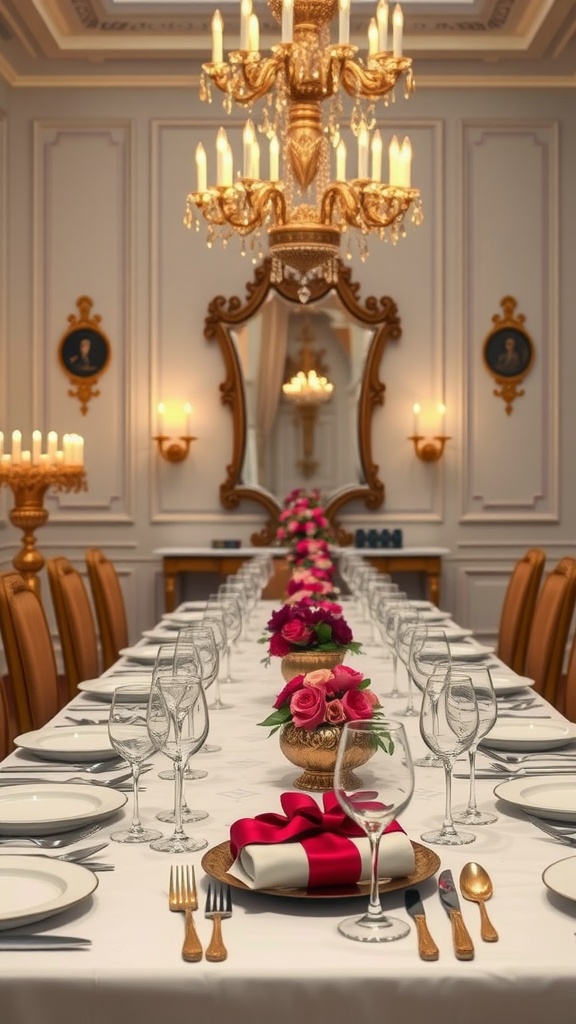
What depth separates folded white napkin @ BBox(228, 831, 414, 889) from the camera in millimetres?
1446

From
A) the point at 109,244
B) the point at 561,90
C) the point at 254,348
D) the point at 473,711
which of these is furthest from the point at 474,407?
the point at 473,711

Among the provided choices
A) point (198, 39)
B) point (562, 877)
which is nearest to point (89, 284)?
point (198, 39)

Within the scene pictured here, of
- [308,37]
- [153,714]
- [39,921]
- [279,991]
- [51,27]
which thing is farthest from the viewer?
[51,27]

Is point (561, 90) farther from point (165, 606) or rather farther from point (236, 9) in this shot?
point (165, 606)

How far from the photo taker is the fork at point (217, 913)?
1300 mm

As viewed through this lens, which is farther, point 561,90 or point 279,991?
point 561,90

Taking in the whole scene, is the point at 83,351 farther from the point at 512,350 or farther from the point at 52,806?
the point at 52,806

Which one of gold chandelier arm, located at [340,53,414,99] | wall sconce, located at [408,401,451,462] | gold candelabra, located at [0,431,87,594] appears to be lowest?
gold candelabra, located at [0,431,87,594]

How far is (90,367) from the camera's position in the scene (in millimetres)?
7574

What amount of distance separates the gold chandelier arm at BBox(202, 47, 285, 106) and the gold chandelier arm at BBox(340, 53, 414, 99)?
239mm

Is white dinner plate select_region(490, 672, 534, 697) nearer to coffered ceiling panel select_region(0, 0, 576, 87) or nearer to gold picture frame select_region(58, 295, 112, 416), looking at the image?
coffered ceiling panel select_region(0, 0, 576, 87)

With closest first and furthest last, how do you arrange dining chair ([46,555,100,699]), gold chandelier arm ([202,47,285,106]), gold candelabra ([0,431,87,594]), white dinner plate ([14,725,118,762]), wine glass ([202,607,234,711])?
white dinner plate ([14,725,118,762]) < wine glass ([202,607,234,711]) < gold chandelier arm ([202,47,285,106]) < dining chair ([46,555,100,699]) < gold candelabra ([0,431,87,594])

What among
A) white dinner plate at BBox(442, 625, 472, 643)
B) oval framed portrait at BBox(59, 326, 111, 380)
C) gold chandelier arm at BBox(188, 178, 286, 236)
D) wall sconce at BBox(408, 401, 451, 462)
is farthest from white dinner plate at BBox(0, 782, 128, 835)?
oval framed portrait at BBox(59, 326, 111, 380)

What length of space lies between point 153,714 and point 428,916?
457 millimetres
